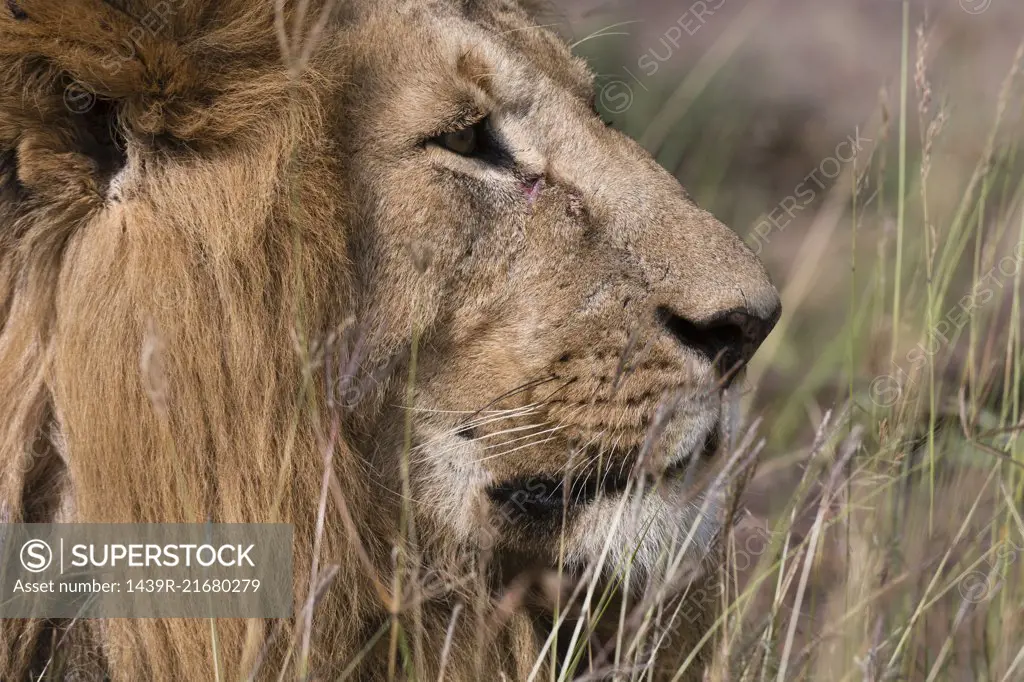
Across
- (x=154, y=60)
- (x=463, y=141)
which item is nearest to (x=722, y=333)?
(x=463, y=141)

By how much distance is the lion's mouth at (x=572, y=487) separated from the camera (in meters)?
2.28

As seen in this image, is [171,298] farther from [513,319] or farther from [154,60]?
[513,319]

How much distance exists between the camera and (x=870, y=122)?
7.90m

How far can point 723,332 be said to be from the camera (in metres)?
2.30

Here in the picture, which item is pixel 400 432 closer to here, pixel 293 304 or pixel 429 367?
pixel 429 367

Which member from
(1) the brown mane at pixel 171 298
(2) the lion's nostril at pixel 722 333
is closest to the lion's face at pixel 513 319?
(2) the lion's nostril at pixel 722 333

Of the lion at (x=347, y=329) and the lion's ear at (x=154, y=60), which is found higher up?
the lion's ear at (x=154, y=60)

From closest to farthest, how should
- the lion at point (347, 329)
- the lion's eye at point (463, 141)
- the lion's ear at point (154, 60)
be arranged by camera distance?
the lion's ear at point (154, 60)
the lion at point (347, 329)
the lion's eye at point (463, 141)

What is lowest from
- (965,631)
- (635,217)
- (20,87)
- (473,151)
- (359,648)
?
(965,631)

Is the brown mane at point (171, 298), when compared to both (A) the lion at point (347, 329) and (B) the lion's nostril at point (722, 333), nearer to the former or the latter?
(A) the lion at point (347, 329)

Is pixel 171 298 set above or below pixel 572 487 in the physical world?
above

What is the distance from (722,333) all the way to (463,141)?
667 mm

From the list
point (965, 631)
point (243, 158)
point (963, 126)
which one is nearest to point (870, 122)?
point (963, 126)

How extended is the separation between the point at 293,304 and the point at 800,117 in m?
7.25
